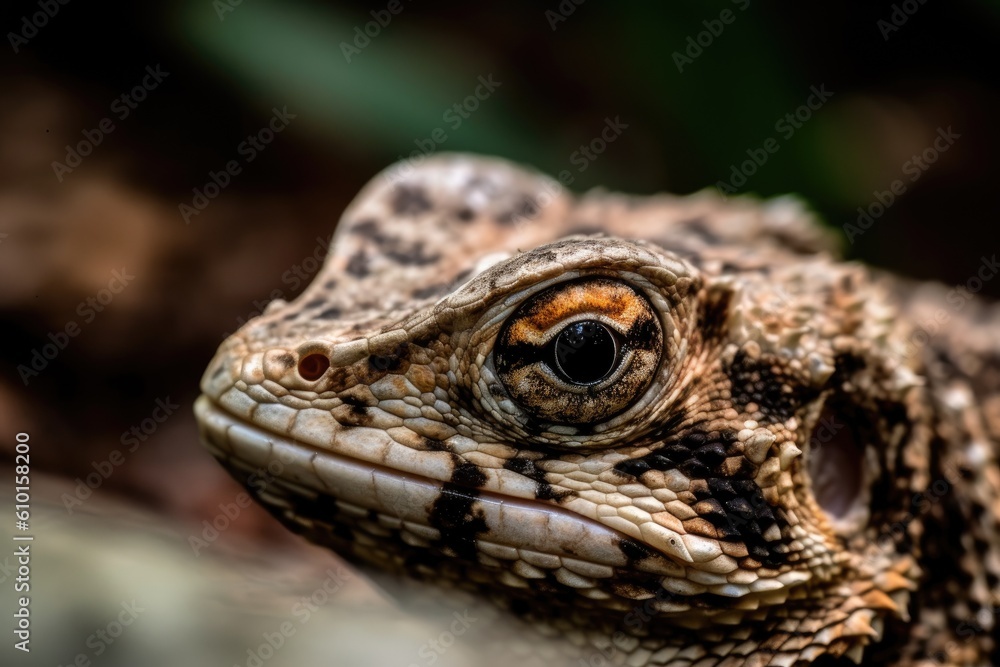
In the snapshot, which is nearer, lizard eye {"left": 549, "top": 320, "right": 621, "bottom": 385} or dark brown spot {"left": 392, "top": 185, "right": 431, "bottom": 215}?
lizard eye {"left": 549, "top": 320, "right": 621, "bottom": 385}

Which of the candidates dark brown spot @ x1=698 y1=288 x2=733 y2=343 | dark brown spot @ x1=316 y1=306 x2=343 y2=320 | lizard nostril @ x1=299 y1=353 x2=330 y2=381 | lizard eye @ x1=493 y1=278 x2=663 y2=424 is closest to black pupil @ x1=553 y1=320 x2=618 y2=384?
lizard eye @ x1=493 y1=278 x2=663 y2=424

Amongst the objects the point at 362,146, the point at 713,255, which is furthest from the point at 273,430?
the point at 362,146

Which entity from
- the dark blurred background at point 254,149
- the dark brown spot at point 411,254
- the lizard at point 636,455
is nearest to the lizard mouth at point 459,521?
the lizard at point 636,455

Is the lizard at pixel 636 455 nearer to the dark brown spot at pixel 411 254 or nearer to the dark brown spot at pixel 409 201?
the dark brown spot at pixel 411 254

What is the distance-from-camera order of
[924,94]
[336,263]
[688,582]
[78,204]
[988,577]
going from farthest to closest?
[924,94], [78,204], [336,263], [988,577], [688,582]

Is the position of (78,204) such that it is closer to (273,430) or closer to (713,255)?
(273,430)

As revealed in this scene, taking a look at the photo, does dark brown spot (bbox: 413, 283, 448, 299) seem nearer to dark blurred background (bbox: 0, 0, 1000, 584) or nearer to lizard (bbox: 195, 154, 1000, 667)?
lizard (bbox: 195, 154, 1000, 667)
